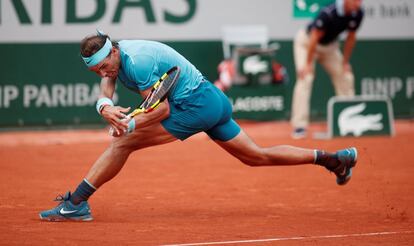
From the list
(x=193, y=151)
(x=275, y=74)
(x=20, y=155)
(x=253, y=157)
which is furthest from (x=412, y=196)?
(x=275, y=74)

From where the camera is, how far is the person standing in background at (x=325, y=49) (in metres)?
14.1

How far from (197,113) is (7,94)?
25.2ft

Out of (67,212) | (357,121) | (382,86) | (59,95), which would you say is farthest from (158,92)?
(382,86)

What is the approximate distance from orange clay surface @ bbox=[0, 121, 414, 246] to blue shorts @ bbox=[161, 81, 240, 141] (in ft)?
2.55

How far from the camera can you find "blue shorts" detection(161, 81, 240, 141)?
25.4 feet

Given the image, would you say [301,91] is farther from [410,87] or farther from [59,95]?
[59,95]

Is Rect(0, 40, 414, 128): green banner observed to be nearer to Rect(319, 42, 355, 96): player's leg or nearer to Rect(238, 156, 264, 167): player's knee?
Rect(319, 42, 355, 96): player's leg

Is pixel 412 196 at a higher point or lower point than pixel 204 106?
lower

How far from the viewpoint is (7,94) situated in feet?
48.6

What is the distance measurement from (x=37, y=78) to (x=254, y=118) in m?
3.74

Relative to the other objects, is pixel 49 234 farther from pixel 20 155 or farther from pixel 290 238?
pixel 20 155

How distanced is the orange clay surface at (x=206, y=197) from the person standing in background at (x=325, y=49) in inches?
22.8

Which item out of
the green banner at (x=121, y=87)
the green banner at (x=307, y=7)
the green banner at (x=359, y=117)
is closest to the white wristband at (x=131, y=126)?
the green banner at (x=359, y=117)

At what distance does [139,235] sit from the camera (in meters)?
7.30
